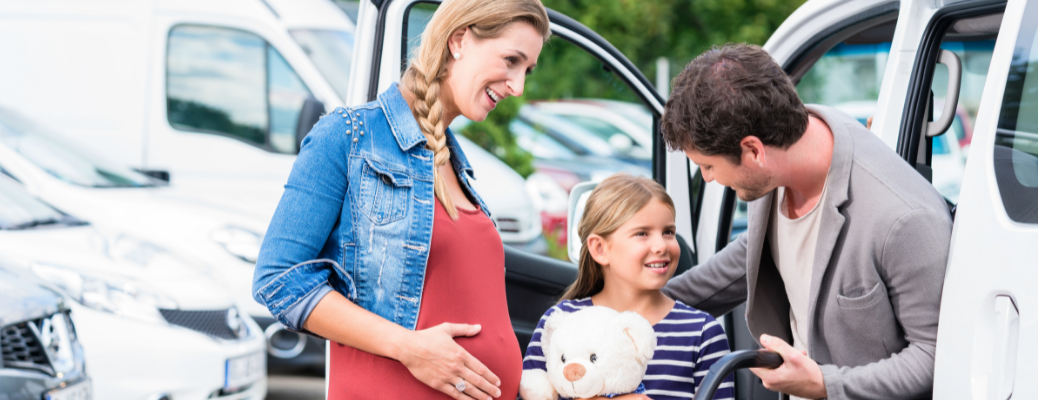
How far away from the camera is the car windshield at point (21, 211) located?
3.77 m

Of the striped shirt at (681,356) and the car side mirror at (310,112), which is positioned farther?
the car side mirror at (310,112)

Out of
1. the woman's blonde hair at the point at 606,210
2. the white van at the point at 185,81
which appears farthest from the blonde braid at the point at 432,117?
the white van at the point at 185,81

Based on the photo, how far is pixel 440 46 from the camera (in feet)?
6.04

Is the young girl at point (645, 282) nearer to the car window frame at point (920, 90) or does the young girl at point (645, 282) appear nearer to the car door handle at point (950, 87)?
the car window frame at point (920, 90)

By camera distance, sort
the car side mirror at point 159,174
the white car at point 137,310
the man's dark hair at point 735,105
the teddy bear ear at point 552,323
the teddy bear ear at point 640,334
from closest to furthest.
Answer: the man's dark hair at point 735,105 → the teddy bear ear at point 640,334 → the teddy bear ear at point 552,323 → the white car at point 137,310 → the car side mirror at point 159,174

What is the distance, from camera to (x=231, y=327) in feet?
12.7

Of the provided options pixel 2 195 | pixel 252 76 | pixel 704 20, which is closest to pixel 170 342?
pixel 2 195

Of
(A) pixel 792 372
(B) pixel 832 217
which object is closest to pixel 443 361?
(A) pixel 792 372

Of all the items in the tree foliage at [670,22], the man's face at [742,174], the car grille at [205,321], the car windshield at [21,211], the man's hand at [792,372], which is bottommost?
the car grille at [205,321]

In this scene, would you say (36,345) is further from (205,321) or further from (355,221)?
(355,221)

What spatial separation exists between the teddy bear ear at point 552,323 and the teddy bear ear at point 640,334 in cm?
15

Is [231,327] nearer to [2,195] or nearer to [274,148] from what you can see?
[2,195]

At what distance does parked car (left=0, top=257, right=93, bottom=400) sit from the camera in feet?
9.46

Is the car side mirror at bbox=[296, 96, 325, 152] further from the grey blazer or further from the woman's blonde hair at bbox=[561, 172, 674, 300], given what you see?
the grey blazer
